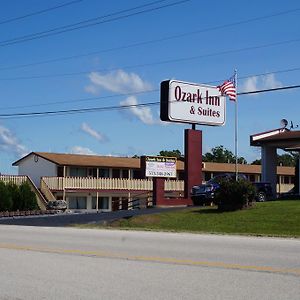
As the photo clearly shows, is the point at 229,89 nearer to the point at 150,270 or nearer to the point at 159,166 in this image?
the point at 159,166

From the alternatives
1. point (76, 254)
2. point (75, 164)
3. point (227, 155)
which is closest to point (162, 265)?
point (76, 254)

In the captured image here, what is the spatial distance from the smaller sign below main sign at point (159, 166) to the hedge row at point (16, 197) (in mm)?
9498

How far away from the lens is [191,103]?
3994 centimetres

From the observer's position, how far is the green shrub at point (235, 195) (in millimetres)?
28062

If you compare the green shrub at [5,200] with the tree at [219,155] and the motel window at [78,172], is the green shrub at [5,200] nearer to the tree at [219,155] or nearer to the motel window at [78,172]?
the motel window at [78,172]

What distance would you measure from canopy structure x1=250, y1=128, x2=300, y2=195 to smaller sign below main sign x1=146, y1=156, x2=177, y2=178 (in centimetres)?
597

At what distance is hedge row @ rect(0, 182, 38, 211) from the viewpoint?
41094 mm

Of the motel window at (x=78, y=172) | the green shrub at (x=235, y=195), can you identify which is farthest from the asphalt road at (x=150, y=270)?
the motel window at (x=78, y=172)

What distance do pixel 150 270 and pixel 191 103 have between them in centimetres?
2927

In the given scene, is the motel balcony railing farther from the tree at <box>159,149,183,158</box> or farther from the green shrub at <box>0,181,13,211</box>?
the tree at <box>159,149,183,158</box>

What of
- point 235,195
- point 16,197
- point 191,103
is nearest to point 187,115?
point 191,103

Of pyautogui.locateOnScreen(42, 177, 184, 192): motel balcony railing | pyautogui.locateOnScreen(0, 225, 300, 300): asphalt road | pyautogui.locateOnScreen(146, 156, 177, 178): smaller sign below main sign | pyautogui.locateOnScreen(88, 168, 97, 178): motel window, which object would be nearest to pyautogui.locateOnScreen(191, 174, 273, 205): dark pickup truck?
pyautogui.locateOnScreen(146, 156, 177, 178): smaller sign below main sign

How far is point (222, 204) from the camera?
28609 millimetres

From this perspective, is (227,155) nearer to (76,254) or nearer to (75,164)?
(75,164)
